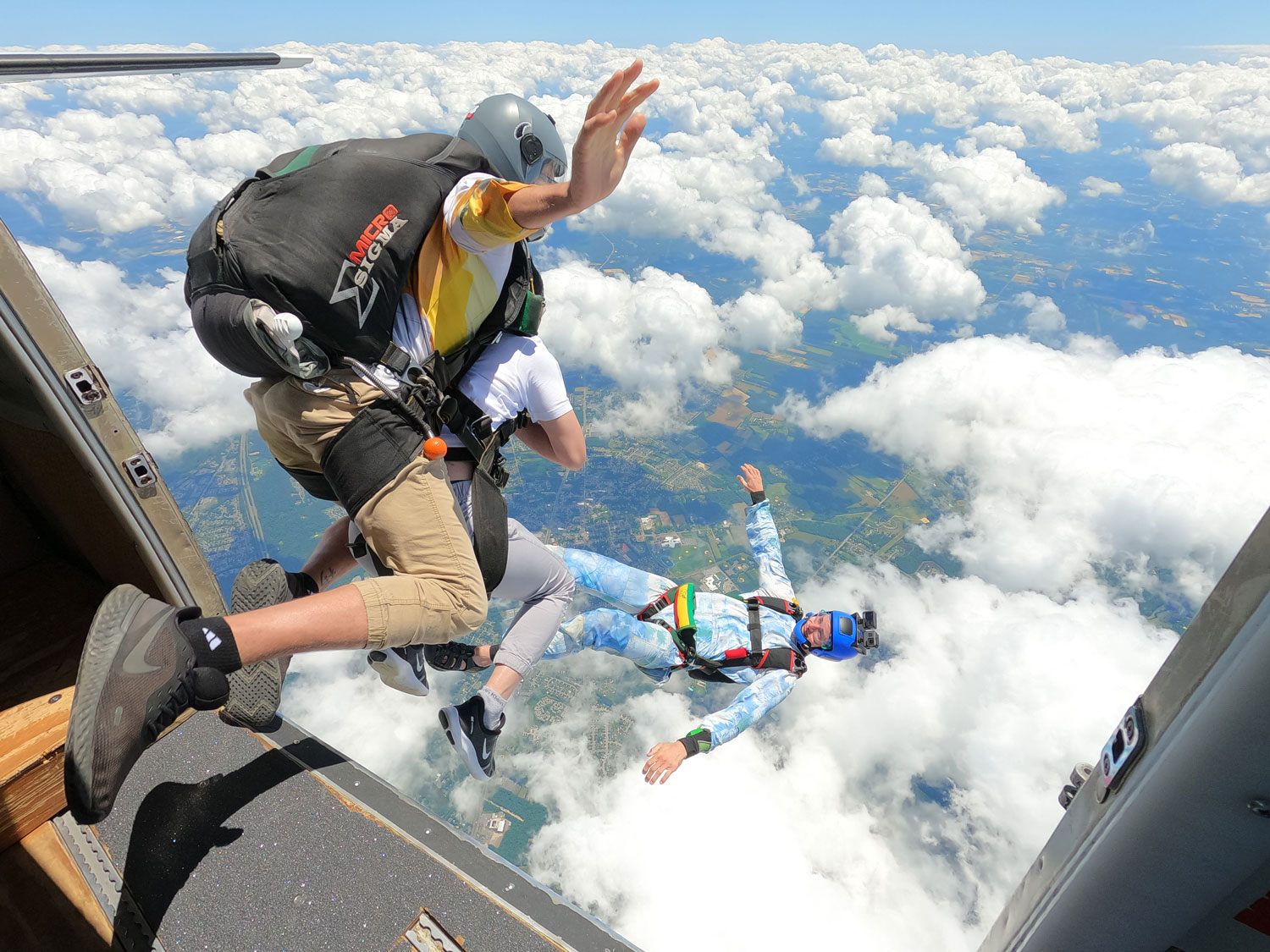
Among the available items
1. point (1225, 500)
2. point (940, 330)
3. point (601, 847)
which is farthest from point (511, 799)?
point (940, 330)

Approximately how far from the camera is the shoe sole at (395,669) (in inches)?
95.0

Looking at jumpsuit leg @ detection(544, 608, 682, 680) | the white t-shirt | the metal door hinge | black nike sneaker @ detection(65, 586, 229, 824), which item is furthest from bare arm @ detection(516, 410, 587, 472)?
jumpsuit leg @ detection(544, 608, 682, 680)

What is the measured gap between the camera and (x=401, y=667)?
2479mm

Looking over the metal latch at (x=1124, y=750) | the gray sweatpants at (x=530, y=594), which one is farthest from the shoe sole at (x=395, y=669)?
the metal latch at (x=1124, y=750)

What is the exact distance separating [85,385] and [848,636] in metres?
4.30

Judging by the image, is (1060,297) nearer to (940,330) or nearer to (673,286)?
(940,330)

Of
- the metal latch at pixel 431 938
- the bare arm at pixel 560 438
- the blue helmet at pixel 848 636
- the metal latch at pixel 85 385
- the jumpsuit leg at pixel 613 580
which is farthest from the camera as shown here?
the blue helmet at pixel 848 636

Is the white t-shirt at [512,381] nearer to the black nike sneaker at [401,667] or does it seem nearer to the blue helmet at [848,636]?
the black nike sneaker at [401,667]

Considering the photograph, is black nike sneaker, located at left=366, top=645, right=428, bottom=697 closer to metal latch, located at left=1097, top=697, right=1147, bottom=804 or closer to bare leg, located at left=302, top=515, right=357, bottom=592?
bare leg, located at left=302, top=515, right=357, bottom=592

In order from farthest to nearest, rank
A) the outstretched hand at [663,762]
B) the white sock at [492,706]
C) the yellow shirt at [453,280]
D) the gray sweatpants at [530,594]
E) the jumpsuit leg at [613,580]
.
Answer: the jumpsuit leg at [613,580] → the outstretched hand at [663,762] → the white sock at [492,706] → the gray sweatpants at [530,594] → the yellow shirt at [453,280]

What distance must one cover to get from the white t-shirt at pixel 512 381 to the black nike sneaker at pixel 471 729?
4.01 feet

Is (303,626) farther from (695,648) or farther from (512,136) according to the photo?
(695,648)

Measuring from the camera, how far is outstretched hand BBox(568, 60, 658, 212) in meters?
1.21

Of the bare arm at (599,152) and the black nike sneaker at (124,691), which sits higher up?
the bare arm at (599,152)
